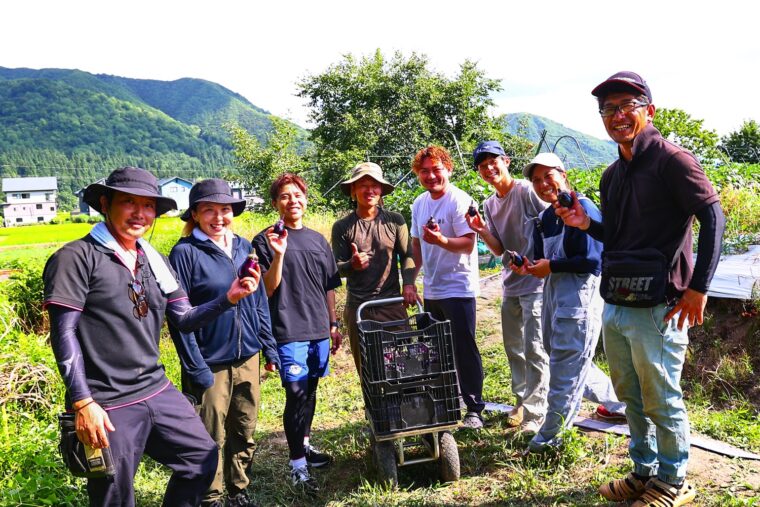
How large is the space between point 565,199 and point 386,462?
177 centimetres

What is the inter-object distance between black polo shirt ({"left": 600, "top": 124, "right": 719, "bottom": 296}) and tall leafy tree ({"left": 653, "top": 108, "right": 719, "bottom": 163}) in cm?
922

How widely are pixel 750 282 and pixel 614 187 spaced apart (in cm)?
352

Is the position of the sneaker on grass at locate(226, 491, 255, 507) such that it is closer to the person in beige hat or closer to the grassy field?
the grassy field

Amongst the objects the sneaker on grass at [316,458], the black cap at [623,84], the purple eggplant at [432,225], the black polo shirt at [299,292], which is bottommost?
the sneaker on grass at [316,458]

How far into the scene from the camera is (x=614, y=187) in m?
2.53

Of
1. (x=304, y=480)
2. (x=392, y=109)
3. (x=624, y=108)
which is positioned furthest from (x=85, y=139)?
(x=624, y=108)

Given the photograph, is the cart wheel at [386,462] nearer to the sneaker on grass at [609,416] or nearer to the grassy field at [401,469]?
the grassy field at [401,469]

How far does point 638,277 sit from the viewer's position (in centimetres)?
230

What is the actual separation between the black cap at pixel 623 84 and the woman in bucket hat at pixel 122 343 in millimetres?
1850

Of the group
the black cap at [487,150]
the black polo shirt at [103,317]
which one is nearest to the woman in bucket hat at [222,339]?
the black polo shirt at [103,317]

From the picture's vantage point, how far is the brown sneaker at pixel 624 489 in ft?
8.45

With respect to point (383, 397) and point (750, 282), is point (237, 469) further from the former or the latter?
point (750, 282)

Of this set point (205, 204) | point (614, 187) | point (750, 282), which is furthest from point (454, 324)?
point (750, 282)

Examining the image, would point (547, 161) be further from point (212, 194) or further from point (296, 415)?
point (296, 415)
